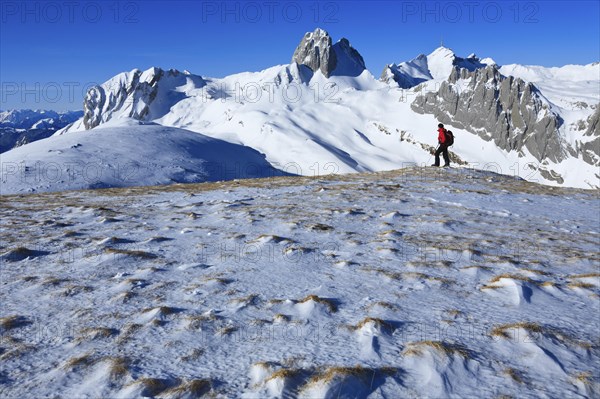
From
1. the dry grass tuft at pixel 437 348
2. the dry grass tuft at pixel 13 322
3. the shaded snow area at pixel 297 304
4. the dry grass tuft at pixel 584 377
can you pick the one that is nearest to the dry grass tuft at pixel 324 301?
the shaded snow area at pixel 297 304

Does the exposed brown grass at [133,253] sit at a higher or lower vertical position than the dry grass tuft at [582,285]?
lower

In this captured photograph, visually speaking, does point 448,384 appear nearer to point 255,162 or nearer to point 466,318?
point 466,318

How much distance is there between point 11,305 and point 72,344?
2.27 metres

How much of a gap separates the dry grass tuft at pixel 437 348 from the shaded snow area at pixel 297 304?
3 centimetres

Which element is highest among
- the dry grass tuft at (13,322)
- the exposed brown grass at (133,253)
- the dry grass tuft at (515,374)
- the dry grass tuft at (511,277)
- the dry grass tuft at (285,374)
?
the dry grass tuft at (511,277)

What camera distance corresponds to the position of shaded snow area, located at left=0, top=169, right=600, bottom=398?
5406 millimetres

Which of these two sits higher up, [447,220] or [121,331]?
[447,220]

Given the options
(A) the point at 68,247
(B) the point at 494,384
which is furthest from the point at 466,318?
(A) the point at 68,247

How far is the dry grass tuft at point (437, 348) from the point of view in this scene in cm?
590

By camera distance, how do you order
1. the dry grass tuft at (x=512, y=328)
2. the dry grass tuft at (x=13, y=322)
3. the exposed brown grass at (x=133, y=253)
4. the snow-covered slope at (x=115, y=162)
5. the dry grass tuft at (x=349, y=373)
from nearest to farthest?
the dry grass tuft at (x=349, y=373), the dry grass tuft at (x=512, y=328), the dry grass tuft at (x=13, y=322), the exposed brown grass at (x=133, y=253), the snow-covered slope at (x=115, y=162)

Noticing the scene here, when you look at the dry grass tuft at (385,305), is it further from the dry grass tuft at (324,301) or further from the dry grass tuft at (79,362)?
the dry grass tuft at (79,362)

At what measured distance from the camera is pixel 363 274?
358 inches

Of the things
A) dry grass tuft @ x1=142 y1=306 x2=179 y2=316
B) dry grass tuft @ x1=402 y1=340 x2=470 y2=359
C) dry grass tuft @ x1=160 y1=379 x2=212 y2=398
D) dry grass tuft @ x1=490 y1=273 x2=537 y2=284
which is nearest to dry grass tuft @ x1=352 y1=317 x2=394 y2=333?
dry grass tuft @ x1=402 y1=340 x2=470 y2=359

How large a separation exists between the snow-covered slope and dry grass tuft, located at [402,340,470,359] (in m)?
34.1
